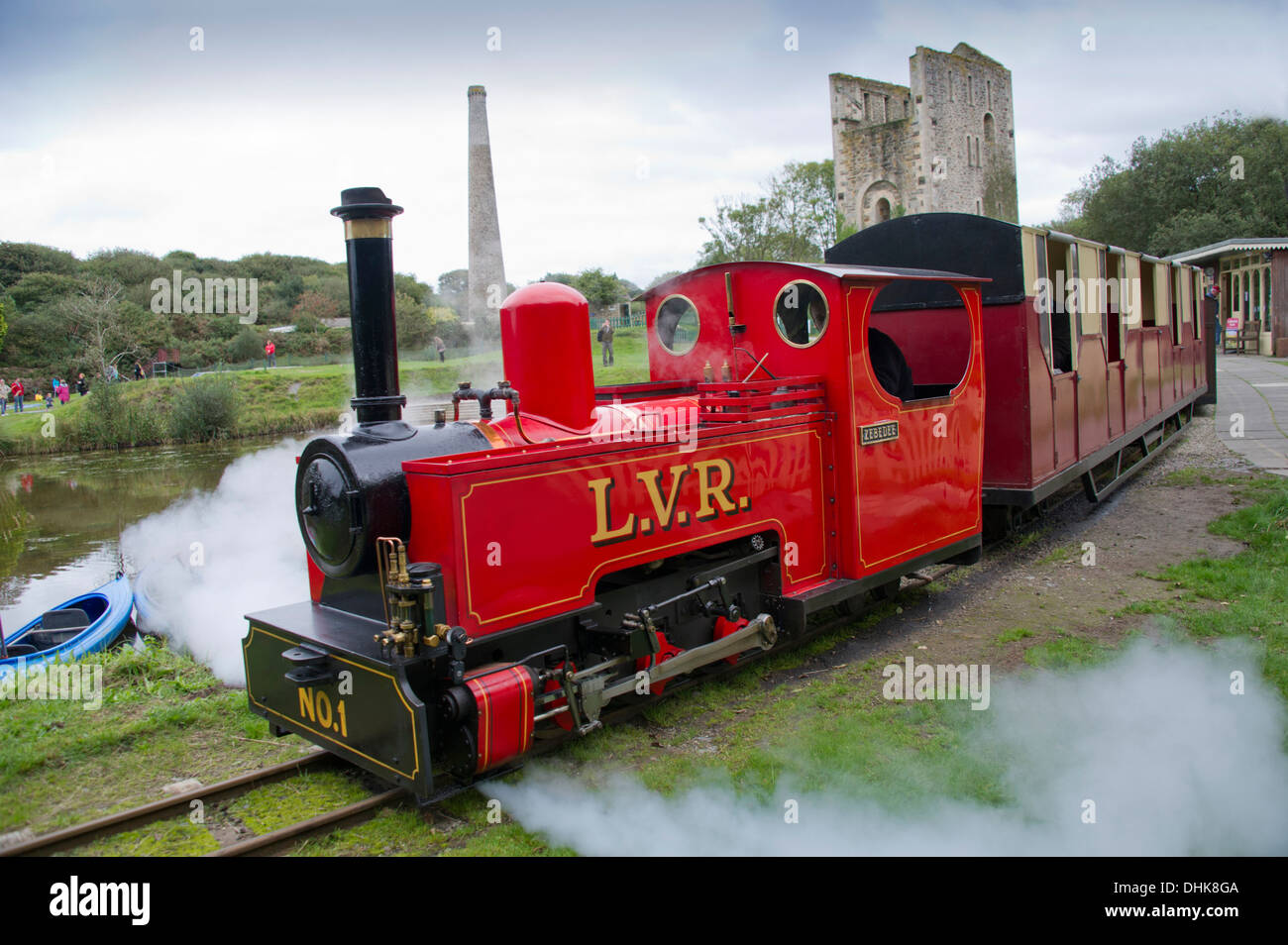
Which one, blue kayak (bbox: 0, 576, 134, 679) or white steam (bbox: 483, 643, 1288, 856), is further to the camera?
blue kayak (bbox: 0, 576, 134, 679)

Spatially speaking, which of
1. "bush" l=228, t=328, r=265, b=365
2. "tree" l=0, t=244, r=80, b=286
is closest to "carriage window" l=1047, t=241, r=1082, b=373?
"bush" l=228, t=328, r=265, b=365

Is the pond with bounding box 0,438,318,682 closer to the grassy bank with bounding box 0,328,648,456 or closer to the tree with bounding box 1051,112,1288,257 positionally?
the grassy bank with bounding box 0,328,648,456

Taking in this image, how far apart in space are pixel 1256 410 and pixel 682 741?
16.4 m

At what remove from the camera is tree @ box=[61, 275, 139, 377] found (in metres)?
34.0

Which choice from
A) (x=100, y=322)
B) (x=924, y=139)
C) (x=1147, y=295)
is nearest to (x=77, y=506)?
(x=100, y=322)

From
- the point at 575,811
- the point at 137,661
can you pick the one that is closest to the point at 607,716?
the point at 575,811

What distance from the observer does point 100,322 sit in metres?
A: 34.4

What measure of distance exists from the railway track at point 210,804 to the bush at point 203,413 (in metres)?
27.0

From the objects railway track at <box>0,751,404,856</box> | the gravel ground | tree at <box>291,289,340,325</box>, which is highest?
tree at <box>291,289,340,325</box>

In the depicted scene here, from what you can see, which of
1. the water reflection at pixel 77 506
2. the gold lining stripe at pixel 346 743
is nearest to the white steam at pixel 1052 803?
the gold lining stripe at pixel 346 743

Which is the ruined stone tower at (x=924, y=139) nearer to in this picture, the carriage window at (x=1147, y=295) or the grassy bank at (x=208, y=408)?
the grassy bank at (x=208, y=408)

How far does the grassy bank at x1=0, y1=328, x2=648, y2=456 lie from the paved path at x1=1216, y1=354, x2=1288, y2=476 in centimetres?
1333

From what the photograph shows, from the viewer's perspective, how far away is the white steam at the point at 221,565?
317 inches
